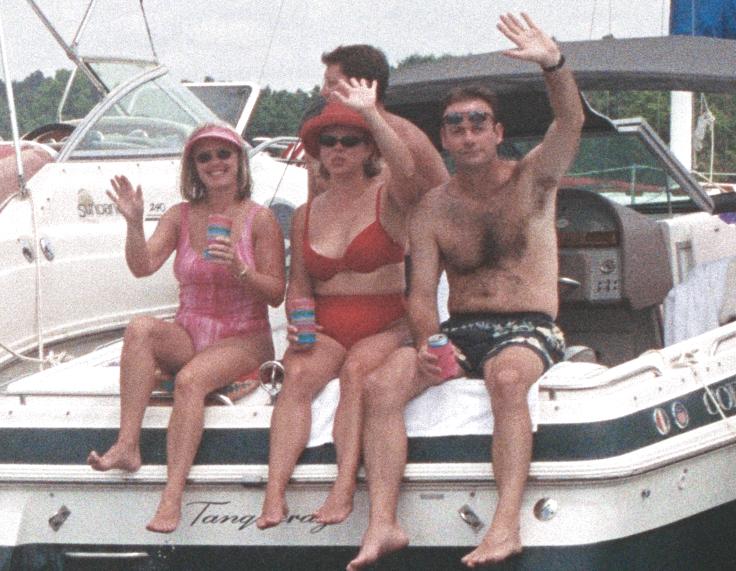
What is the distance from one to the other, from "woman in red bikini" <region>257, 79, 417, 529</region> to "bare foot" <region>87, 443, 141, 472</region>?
484 millimetres

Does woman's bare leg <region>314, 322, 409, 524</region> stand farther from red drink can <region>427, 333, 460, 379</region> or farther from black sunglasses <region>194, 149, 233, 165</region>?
black sunglasses <region>194, 149, 233, 165</region>

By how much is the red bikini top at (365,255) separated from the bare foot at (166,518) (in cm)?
91

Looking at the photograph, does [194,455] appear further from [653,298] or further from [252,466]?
[653,298]

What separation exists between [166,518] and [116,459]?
28 centimetres

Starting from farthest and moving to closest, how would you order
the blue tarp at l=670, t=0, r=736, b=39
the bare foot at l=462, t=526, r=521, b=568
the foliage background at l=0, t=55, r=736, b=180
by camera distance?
the blue tarp at l=670, t=0, r=736, b=39 → the foliage background at l=0, t=55, r=736, b=180 → the bare foot at l=462, t=526, r=521, b=568

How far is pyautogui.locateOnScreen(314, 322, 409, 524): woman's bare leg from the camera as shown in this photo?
5.03 meters

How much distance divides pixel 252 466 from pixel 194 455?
196mm

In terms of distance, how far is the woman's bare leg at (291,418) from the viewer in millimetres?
5129

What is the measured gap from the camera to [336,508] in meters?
5.01

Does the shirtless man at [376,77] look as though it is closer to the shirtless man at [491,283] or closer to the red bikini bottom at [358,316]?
the shirtless man at [491,283]

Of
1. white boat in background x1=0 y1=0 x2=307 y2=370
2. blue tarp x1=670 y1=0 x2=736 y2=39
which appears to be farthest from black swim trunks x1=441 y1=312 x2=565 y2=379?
blue tarp x1=670 y1=0 x2=736 y2=39

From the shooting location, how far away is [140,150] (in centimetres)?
851

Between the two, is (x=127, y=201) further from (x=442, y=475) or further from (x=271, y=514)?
(x=442, y=475)

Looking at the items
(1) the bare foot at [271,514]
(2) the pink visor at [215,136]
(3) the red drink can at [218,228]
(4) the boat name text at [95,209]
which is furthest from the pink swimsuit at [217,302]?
(4) the boat name text at [95,209]
